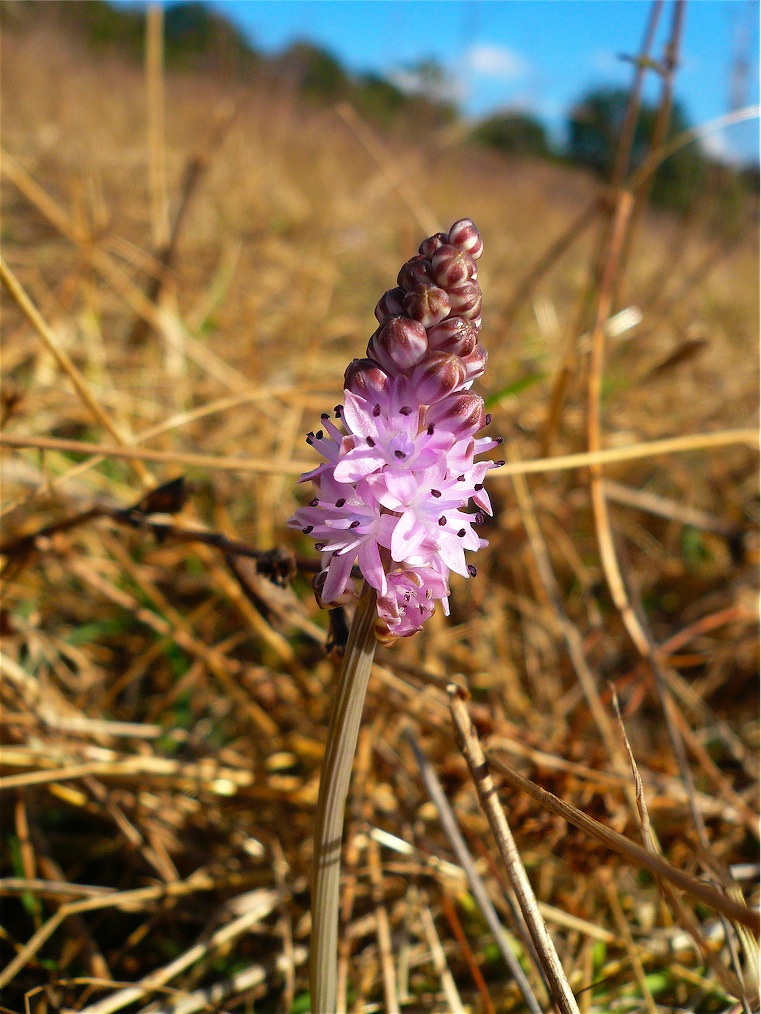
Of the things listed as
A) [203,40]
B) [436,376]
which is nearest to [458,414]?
[436,376]

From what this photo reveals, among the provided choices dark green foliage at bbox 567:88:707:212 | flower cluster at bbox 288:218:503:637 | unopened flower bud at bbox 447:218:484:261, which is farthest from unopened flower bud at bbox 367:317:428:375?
dark green foliage at bbox 567:88:707:212

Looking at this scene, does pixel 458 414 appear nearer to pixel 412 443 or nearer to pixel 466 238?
pixel 412 443

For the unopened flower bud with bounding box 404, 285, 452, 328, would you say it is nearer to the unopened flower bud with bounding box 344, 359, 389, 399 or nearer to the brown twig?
the unopened flower bud with bounding box 344, 359, 389, 399

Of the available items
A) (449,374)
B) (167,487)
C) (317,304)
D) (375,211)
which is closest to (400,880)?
(167,487)

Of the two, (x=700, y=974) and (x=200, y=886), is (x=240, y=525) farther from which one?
(x=700, y=974)

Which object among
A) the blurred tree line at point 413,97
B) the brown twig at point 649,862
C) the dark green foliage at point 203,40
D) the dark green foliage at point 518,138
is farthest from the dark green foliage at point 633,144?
the dark green foliage at point 203,40

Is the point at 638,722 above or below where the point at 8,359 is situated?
below
